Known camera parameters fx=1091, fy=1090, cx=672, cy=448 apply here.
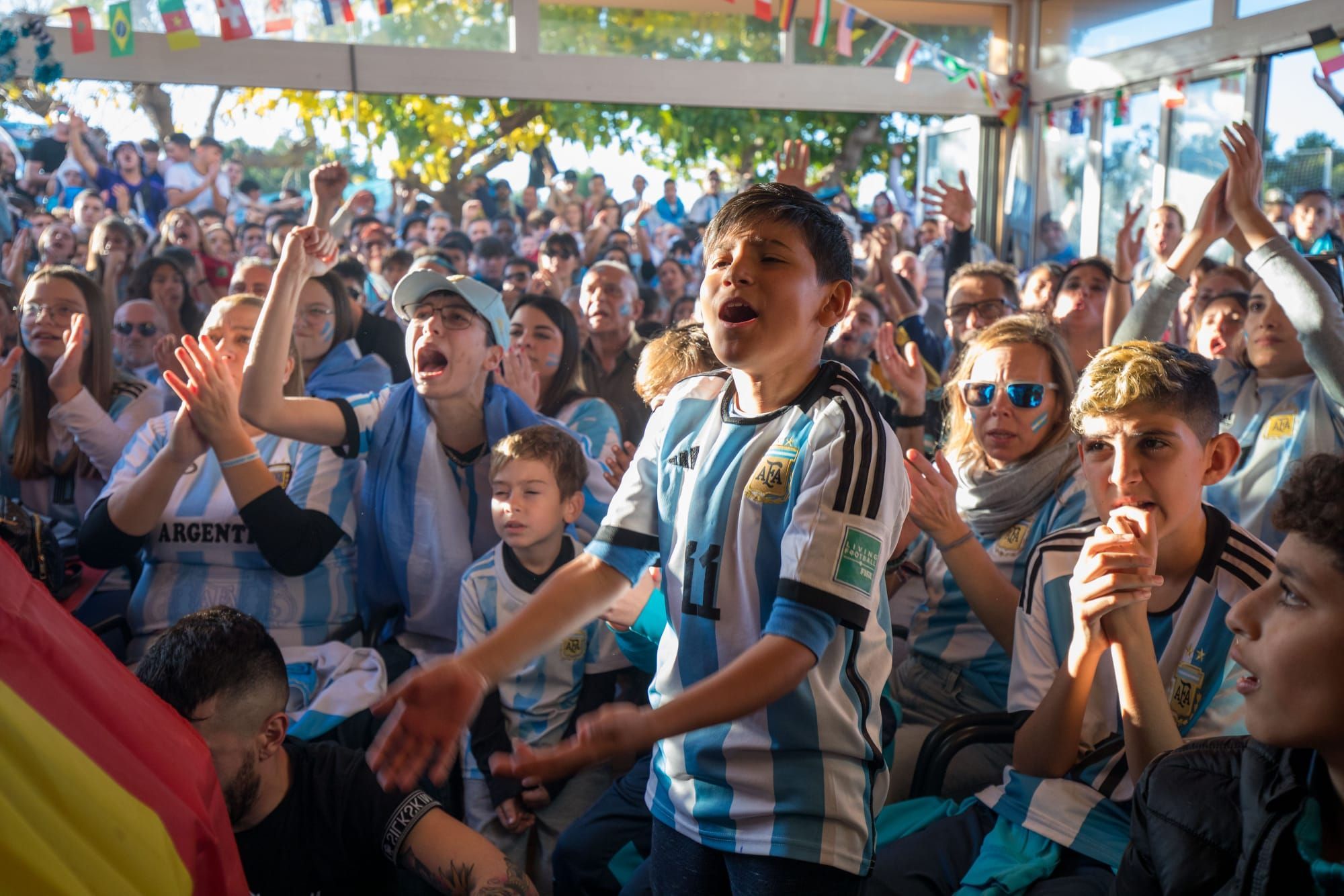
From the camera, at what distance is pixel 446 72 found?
959 centimetres

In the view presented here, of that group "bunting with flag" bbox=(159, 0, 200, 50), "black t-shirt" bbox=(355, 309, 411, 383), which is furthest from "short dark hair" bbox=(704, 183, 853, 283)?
"bunting with flag" bbox=(159, 0, 200, 50)

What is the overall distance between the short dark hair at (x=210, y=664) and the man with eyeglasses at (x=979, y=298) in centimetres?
268

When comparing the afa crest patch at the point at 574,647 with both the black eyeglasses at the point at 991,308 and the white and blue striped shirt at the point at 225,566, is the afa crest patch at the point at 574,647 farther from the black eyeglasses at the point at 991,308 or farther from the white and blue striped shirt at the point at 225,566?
the black eyeglasses at the point at 991,308

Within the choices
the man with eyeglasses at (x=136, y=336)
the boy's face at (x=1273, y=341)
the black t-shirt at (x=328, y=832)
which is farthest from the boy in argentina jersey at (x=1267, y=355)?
the man with eyeglasses at (x=136, y=336)

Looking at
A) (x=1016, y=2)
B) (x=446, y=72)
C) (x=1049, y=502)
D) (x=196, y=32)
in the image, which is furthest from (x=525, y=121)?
(x=1049, y=502)

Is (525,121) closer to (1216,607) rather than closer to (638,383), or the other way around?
(638,383)

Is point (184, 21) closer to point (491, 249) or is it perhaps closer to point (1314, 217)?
point (491, 249)

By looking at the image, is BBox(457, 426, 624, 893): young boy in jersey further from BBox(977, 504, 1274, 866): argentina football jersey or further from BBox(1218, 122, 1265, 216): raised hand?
BBox(1218, 122, 1265, 216): raised hand

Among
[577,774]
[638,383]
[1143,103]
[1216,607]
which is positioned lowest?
[577,774]

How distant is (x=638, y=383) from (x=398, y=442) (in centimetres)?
70

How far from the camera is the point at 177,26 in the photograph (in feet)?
26.7

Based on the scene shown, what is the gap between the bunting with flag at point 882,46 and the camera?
9.66 meters

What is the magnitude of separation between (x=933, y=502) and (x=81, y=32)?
28.1ft

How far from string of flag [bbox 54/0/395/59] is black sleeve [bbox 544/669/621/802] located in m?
6.67
